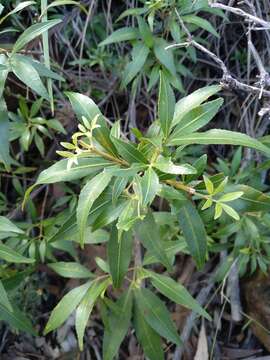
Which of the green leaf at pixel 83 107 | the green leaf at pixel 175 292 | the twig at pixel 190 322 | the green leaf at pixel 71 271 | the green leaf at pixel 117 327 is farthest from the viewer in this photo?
the twig at pixel 190 322

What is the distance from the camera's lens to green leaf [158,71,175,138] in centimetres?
113

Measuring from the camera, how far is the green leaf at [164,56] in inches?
65.6

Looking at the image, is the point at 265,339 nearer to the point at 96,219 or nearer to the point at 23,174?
the point at 96,219

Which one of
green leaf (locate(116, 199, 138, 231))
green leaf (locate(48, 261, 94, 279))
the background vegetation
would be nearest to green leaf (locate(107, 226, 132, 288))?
the background vegetation

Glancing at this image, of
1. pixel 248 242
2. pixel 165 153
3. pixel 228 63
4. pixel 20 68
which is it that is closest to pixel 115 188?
Answer: pixel 165 153

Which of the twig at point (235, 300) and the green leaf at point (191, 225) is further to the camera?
the twig at point (235, 300)

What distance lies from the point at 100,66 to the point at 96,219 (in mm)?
1010

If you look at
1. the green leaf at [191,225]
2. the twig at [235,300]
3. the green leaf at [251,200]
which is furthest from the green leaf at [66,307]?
the twig at [235,300]

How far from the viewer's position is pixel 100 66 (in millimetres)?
2080

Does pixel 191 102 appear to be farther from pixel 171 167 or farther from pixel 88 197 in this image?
pixel 88 197

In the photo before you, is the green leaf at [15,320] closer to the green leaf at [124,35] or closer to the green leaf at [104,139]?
the green leaf at [104,139]

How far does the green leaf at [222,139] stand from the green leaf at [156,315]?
2.12 ft

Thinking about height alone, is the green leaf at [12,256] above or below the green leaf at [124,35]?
below

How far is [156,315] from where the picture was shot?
1534mm
